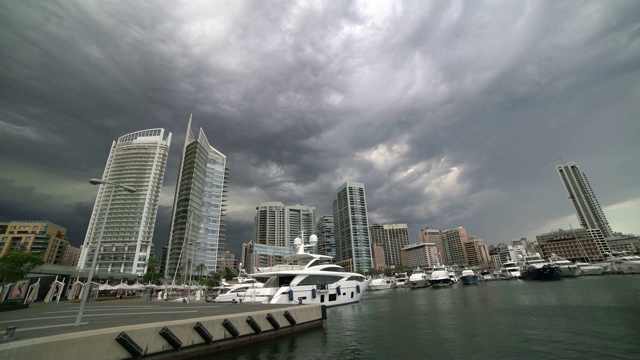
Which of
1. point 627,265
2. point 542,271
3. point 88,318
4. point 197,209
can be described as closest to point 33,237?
point 197,209

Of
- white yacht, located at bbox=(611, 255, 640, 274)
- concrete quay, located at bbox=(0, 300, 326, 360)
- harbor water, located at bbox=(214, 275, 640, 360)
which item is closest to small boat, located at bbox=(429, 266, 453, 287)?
white yacht, located at bbox=(611, 255, 640, 274)

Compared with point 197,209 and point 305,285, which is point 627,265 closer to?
point 305,285

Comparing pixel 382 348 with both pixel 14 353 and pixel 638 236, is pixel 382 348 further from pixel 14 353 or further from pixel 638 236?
pixel 638 236

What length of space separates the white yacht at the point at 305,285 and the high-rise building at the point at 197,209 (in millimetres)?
89353

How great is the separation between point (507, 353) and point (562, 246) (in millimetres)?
194391

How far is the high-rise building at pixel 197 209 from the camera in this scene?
11962 cm

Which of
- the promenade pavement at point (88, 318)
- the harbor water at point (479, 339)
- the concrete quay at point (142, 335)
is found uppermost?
the promenade pavement at point (88, 318)

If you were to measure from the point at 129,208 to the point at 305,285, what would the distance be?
123 m

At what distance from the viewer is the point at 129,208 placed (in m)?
126

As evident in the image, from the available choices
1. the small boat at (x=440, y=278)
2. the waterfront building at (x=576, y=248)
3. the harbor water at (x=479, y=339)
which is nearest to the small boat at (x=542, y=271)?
the small boat at (x=440, y=278)

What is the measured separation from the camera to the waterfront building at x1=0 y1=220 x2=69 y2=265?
399ft

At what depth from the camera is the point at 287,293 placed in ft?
116

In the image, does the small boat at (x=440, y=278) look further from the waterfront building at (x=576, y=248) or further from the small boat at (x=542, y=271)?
the waterfront building at (x=576, y=248)

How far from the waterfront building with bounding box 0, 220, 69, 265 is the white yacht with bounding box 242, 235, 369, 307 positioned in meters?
141
